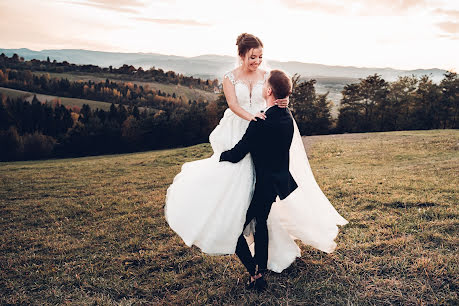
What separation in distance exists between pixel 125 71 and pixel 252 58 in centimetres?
16564

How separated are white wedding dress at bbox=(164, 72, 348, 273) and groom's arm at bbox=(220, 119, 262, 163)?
105 mm

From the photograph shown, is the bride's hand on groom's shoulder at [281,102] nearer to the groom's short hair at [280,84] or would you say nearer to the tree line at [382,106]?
the groom's short hair at [280,84]

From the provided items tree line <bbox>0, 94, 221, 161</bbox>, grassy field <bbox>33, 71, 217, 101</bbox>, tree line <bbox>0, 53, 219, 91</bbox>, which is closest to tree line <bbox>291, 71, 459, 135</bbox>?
tree line <bbox>0, 94, 221, 161</bbox>

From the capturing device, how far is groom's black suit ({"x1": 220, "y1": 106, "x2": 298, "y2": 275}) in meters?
3.38

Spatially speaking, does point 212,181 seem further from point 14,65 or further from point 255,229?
point 14,65

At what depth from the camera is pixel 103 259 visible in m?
5.14

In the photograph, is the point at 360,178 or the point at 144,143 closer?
the point at 360,178

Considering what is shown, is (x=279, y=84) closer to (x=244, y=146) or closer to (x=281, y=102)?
(x=281, y=102)

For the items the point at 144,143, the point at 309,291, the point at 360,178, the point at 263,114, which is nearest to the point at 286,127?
the point at 263,114

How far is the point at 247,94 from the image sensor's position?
385 centimetres

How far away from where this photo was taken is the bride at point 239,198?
3.59 metres

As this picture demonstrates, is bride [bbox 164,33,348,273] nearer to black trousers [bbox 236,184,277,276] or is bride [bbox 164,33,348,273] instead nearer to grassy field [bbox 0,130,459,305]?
black trousers [bbox 236,184,277,276]

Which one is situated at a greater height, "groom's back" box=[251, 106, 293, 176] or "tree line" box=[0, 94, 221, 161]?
"groom's back" box=[251, 106, 293, 176]

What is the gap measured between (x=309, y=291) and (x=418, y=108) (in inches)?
2055
